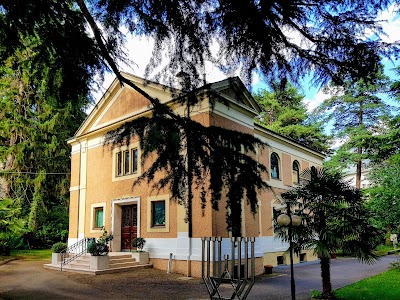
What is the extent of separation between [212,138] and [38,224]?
2487 cm

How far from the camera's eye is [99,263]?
13.1 meters

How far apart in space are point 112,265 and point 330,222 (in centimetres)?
831

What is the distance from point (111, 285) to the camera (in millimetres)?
10898

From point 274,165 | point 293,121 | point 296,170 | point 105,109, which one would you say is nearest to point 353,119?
point 293,121

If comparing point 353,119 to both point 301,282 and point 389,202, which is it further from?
point 301,282

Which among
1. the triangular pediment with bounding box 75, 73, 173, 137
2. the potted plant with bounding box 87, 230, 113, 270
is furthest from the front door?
the triangular pediment with bounding box 75, 73, 173, 137

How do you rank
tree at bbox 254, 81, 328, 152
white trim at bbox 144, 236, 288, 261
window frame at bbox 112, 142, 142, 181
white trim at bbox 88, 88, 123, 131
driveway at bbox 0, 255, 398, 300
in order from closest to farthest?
driveway at bbox 0, 255, 398, 300 < white trim at bbox 144, 236, 288, 261 < window frame at bbox 112, 142, 142, 181 < white trim at bbox 88, 88, 123, 131 < tree at bbox 254, 81, 328, 152

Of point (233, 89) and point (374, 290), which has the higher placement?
point (233, 89)

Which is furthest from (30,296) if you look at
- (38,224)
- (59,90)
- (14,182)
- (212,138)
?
(38,224)

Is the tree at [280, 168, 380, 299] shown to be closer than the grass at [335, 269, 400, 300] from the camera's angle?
Yes

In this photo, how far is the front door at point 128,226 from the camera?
15672 millimetres

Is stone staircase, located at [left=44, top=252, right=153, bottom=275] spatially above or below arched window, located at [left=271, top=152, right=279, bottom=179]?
below

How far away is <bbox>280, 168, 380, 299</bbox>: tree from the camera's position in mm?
8336

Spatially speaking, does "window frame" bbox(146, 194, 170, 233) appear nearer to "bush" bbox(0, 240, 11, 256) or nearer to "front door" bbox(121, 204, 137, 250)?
"front door" bbox(121, 204, 137, 250)
